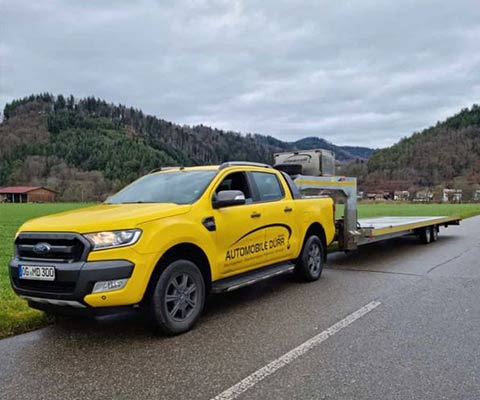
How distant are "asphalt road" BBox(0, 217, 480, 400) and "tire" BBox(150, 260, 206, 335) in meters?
0.16

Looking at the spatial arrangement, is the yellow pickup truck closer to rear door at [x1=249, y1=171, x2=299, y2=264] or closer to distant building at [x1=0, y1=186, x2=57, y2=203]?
rear door at [x1=249, y1=171, x2=299, y2=264]

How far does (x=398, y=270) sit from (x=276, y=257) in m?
3.29

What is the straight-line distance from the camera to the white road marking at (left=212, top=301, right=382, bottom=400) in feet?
11.0

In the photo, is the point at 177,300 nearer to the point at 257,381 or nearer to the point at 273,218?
the point at 257,381

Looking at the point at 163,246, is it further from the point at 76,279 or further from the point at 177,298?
the point at 76,279

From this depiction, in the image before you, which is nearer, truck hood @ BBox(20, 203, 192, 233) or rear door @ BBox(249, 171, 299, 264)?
truck hood @ BBox(20, 203, 192, 233)

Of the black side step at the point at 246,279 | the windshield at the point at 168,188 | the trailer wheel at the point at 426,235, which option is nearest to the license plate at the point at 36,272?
the windshield at the point at 168,188

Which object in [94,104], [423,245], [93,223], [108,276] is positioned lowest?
[423,245]

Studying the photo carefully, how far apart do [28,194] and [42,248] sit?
443 ft

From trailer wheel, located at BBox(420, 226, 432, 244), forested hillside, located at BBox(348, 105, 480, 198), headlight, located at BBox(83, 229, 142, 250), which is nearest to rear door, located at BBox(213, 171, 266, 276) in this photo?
headlight, located at BBox(83, 229, 142, 250)

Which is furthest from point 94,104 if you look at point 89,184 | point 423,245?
point 423,245

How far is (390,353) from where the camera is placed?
162 inches

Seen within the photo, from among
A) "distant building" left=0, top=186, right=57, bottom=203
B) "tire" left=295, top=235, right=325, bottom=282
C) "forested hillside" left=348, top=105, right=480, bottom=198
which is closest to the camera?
"tire" left=295, top=235, right=325, bottom=282

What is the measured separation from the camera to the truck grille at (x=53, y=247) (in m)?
4.25
